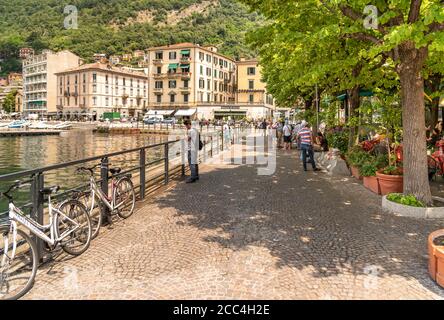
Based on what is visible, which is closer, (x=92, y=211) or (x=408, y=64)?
(x=92, y=211)

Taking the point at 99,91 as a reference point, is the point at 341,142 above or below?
below

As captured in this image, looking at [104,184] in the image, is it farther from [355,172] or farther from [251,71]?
[251,71]

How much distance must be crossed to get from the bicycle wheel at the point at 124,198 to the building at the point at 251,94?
6805cm

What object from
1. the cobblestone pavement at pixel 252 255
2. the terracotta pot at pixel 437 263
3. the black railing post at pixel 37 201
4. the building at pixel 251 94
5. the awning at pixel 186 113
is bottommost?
the cobblestone pavement at pixel 252 255

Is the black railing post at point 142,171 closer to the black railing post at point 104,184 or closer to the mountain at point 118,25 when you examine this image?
the black railing post at point 104,184

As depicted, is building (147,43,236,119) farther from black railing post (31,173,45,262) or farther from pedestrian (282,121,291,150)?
black railing post (31,173,45,262)

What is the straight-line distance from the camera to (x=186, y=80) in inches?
2958

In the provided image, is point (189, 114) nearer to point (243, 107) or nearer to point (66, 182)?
point (243, 107)

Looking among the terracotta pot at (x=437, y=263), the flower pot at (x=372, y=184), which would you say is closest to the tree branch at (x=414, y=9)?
the flower pot at (x=372, y=184)

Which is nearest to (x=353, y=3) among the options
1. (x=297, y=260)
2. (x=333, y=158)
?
(x=297, y=260)

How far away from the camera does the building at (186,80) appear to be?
74750 mm

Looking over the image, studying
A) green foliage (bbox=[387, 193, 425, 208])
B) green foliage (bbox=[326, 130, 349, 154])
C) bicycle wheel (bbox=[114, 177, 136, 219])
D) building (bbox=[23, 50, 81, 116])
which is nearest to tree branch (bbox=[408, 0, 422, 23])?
green foliage (bbox=[387, 193, 425, 208])

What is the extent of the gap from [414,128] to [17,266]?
23.6ft

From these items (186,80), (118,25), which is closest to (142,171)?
(186,80)
